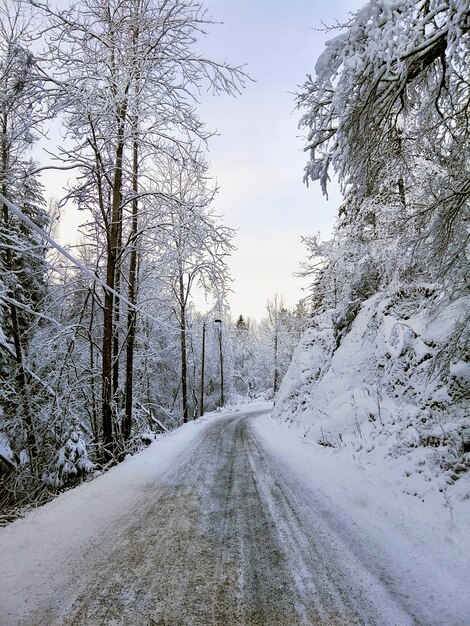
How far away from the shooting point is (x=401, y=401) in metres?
7.35

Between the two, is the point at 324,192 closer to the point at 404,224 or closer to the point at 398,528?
the point at 404,224

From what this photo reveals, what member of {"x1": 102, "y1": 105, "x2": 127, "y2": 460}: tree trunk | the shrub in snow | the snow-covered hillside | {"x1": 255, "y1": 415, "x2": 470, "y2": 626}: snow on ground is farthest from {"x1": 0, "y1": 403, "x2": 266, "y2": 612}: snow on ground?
the snow-covered hillside

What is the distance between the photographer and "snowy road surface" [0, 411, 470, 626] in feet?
7.57

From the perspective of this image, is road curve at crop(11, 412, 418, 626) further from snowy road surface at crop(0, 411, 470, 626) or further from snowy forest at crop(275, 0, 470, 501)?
snowy forest at crop(275, 0, 470, 501)

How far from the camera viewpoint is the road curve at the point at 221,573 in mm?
2281

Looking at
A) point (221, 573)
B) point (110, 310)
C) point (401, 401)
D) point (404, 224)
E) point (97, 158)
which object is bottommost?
point (221, 573)

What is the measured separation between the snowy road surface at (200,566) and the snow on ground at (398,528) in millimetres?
32

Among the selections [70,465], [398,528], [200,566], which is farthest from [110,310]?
[398,528]

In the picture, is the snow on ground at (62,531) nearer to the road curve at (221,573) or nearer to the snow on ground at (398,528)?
the road curve at (221,573)

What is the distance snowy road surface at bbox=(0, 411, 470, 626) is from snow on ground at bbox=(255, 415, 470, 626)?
32mm

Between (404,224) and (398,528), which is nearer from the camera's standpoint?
(398,528)

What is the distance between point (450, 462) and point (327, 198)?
410 cm

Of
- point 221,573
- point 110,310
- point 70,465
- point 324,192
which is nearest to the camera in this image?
point 221,573

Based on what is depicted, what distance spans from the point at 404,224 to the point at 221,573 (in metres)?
4.88
